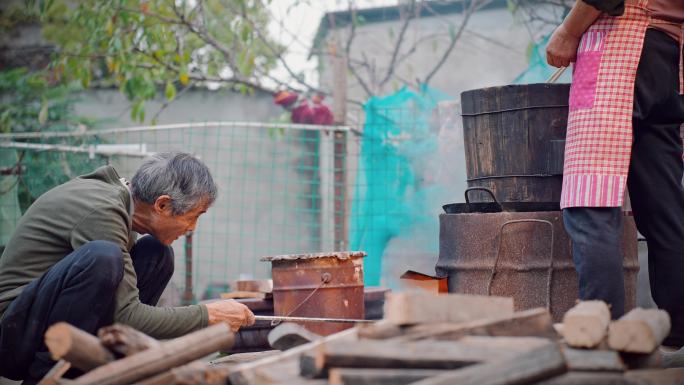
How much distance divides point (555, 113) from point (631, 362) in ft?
6.29

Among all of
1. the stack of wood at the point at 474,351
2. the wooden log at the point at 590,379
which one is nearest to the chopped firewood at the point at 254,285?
the stack of wood at the point at 474,351

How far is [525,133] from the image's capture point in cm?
426

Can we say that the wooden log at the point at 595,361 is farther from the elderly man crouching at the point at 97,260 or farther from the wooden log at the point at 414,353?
the elderly man crouching at the point at 97,260

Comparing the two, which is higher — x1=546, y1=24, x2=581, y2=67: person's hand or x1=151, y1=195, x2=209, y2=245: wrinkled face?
x1=546, y1=24, x2=581, y2=67: person's hand

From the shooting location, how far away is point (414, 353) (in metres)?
2.28

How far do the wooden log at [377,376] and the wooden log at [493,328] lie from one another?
0.19 meters

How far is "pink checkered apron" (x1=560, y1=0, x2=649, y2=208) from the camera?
3.34 meters

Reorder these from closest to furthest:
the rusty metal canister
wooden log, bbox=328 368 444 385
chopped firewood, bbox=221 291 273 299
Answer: wooden log, bbox=328 368 444 385 → the rusty metal canister → chopped firewood, bbox=221 291 273 299

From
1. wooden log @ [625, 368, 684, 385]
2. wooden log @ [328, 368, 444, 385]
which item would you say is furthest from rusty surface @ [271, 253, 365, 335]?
wooden log @ [328, 368, 444, 385]

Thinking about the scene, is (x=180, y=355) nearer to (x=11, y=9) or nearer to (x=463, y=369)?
(x=463, y=369)

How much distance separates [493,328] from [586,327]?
28 centimetres

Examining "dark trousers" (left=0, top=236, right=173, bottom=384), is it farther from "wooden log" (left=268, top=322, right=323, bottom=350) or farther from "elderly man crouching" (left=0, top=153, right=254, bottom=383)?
"wooden log" (left=268, top=322, right=323, bottom=350)

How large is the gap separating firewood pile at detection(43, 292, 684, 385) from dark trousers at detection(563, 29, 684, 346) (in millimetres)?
852

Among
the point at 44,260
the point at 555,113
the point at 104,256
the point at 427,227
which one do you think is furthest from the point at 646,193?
the point at 427,227
